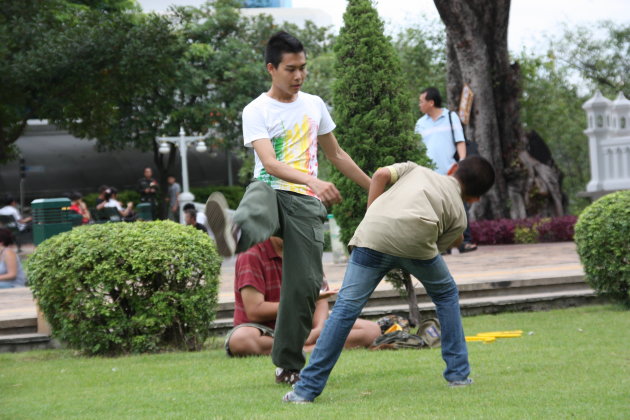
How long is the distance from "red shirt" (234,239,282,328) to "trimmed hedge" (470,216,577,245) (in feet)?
36.2

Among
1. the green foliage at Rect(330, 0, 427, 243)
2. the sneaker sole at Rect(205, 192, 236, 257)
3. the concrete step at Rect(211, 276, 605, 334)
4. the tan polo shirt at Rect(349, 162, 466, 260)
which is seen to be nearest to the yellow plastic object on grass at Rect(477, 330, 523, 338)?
the concrete step at Rect(211, 276, 605, 334)

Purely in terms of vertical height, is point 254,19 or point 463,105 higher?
point 254,19

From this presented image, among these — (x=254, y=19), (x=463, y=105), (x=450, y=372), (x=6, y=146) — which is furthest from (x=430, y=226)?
(x=254, y=19)

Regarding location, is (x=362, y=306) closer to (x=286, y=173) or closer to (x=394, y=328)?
(x=286, y=173)

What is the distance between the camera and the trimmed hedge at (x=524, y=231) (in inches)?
685

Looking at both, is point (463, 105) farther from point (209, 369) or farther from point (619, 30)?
point (619, 30)

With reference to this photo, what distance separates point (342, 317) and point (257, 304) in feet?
6.33

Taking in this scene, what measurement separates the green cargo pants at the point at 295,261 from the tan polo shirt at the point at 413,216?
0.95 ft

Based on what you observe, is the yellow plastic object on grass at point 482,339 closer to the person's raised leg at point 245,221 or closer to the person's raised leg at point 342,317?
the person's raised leg at point 342,317

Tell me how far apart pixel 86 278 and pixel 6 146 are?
786 inches

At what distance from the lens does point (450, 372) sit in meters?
5.24

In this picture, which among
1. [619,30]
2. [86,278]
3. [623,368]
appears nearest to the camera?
[623,368]

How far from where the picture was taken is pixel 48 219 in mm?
10969

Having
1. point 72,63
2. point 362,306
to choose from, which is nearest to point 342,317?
point 362,306
